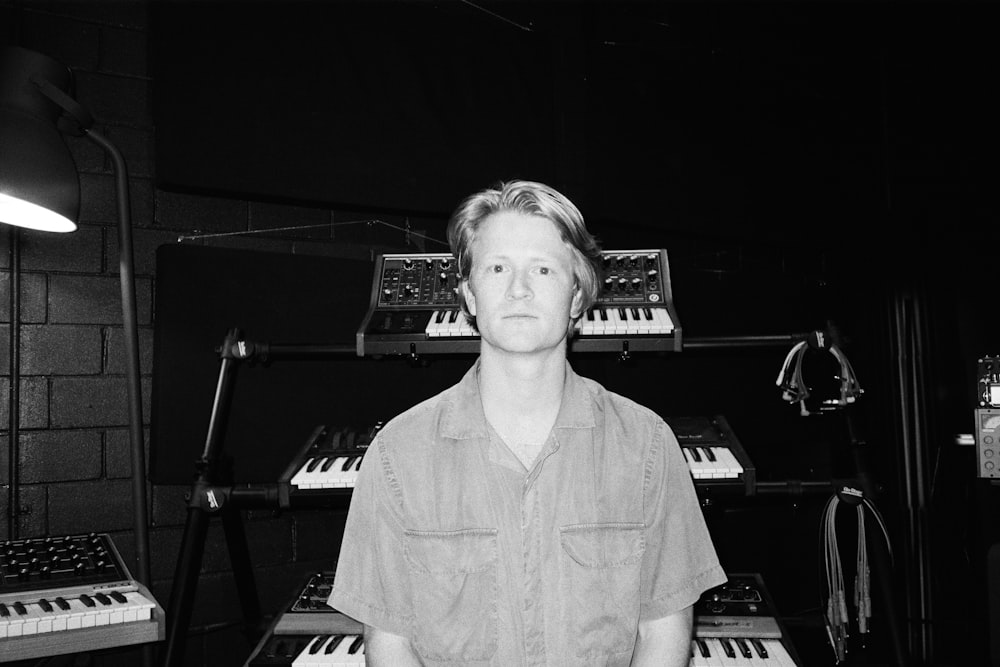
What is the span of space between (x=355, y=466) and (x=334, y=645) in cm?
55

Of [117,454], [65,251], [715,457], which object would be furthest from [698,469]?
[65,251]

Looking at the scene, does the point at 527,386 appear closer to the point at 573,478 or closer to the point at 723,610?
the point at 573,478

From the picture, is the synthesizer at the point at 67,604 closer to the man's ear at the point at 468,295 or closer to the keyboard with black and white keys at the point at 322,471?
the keyboard with black and white keys at the point at 322,471

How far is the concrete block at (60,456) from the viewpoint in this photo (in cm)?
271

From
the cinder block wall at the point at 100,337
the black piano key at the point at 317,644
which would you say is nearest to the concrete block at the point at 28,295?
the cinder block wall at the point at 100,337

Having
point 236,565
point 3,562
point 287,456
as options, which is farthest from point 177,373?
point 3,562

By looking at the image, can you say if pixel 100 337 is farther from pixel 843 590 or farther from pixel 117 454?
pixel 843 590

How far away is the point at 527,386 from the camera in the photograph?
171cm

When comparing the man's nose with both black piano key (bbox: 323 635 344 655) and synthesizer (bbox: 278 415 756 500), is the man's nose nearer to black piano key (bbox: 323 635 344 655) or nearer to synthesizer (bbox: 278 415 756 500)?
synthesizer (bbox: 278 415 756 500)

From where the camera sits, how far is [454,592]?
1.60 metres

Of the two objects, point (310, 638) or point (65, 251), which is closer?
point (310, 638)

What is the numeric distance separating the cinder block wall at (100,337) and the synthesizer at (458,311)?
97cm

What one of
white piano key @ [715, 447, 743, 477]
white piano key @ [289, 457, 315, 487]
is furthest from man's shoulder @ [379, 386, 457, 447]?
white piano key @ [715, 447, 743, 477]

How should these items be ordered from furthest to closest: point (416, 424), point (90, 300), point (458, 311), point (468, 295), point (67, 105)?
point (90, 300)
point (458, 311)
point (67, 105)
point (468, 295)
point (416, 424)
